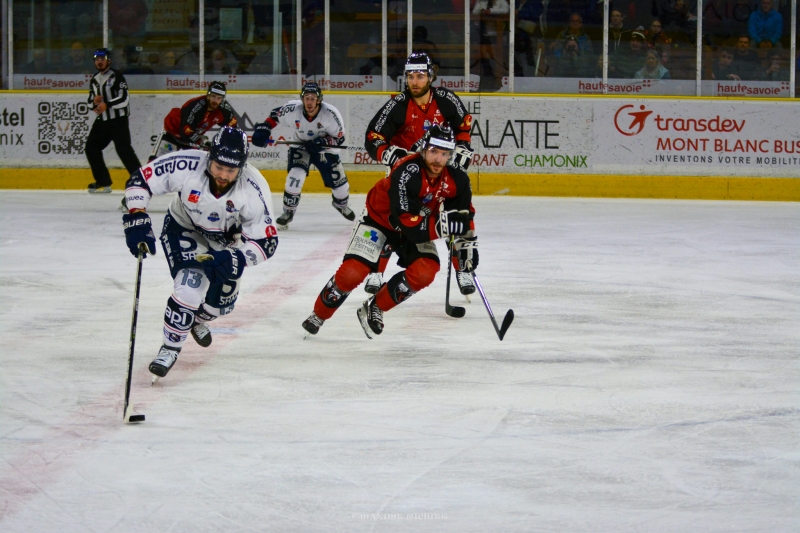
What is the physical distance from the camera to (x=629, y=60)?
11891 mm

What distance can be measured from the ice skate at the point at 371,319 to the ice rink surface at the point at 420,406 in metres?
0.08

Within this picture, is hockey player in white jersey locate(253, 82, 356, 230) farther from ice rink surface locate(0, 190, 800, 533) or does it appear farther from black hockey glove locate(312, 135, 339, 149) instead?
ice rink surface locate(0, 190, 800, 533)

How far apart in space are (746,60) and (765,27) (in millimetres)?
406

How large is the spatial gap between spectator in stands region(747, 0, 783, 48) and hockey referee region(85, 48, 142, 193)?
6.51 m

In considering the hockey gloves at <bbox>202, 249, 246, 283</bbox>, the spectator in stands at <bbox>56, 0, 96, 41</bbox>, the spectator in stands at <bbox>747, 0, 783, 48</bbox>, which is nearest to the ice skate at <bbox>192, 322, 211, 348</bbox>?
the hockey gloves at <bbox>202, 249, 246, 283</bbox>

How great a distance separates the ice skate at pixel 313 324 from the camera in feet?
16.7

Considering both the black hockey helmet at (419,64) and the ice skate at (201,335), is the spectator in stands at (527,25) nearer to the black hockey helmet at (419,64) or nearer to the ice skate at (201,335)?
the black hockey helmet at (419,64)

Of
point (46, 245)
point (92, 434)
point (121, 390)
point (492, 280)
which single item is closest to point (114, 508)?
point (92, 434)

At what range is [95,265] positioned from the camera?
7.16 metres

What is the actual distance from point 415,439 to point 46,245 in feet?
16.9

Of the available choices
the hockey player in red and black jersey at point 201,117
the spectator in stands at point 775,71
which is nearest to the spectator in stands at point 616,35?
the spectator in stands at point 775,71

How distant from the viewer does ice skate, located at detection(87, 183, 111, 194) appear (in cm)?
1140

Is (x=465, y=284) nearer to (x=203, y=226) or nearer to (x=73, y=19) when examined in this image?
(x=203, y=226)

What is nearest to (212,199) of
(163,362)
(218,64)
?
(163,362)
